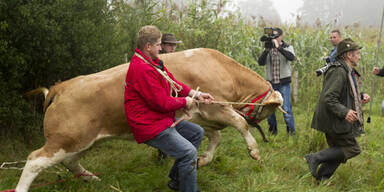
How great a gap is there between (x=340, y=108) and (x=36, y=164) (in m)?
3.17

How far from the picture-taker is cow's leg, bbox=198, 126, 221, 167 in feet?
13.4

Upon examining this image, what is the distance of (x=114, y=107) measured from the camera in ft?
11.3

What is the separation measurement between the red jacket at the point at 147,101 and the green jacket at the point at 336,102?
1.72m

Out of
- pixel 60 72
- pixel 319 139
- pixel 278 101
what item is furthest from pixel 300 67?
pixel 60 72

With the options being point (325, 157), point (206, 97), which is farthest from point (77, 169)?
point (325, 157)

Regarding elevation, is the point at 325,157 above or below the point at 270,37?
below

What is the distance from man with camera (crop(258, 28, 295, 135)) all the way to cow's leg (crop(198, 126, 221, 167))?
2211 millimetres

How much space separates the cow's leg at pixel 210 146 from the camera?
4.07 metres

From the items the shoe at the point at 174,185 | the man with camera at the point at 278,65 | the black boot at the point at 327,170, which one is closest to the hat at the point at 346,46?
the black boot at the point at 327,170

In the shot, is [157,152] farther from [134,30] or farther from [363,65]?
[363,65]

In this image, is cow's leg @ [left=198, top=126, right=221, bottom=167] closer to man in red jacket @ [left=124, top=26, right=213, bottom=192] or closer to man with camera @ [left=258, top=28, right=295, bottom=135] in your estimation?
man in red jacket @ [left=124, top=26, right=213, bottom=192]

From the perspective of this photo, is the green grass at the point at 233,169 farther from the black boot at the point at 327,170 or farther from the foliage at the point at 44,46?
the foliage at the point at 44,46

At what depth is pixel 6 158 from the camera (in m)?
4.68

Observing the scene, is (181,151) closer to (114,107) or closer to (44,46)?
(114,107)
